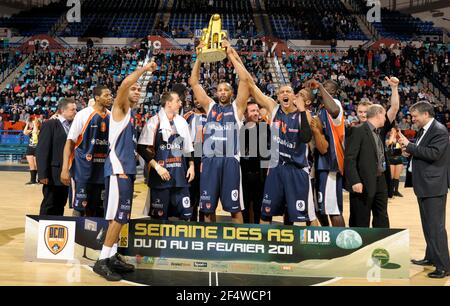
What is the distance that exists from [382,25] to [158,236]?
86.0 ft

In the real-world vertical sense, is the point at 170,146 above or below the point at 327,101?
below

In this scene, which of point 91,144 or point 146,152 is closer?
point 146,152

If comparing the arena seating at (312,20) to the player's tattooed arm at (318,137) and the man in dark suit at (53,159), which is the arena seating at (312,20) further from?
the player's tattooed arm at (318,137)

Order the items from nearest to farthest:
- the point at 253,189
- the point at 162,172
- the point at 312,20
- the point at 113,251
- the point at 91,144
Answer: the point at 113,251
the point at 162,172
the point at 91,144
the point at 253,189
the point at 312,20

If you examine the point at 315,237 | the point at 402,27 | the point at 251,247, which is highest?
the point at 402,27

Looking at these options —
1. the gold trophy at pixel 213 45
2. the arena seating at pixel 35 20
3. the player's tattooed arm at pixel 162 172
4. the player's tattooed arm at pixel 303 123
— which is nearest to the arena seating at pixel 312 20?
the arena seating at pixel 35 20

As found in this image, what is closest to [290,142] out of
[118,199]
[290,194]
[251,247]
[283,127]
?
[283,127]

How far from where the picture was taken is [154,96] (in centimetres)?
1902

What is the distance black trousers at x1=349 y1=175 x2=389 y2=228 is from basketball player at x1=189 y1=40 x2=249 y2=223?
116 centimetres

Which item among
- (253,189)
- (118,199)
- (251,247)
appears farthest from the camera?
(253,189)

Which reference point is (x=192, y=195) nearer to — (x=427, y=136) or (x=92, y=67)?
(x=427, y=136)

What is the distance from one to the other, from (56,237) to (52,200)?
37.9 inches

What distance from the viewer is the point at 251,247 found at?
470 centimetres

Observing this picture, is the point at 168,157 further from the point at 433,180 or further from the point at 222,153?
the point at 433,180
